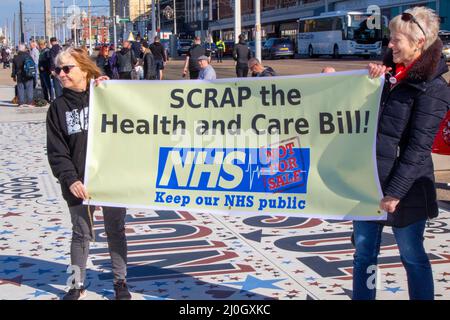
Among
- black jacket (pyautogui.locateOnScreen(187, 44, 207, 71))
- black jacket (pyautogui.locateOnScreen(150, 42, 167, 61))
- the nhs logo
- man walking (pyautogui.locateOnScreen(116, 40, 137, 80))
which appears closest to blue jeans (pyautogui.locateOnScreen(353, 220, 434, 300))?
the nhs logo

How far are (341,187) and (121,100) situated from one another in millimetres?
1579

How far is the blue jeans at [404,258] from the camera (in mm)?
3922

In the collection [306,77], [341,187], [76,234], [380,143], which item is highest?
[306,77]

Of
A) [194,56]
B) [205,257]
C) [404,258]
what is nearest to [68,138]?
[205,257]

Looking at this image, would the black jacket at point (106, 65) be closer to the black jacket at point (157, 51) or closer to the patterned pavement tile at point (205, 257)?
the black jacket at point (157, 51)

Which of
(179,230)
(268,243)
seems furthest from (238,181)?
(179,230)

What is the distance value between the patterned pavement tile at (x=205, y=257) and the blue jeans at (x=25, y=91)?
45.3 ft

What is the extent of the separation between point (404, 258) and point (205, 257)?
97.3 inches

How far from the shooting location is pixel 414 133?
12.4 feet

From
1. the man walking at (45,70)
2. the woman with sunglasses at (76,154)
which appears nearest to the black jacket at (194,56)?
the man walking at (45,70)

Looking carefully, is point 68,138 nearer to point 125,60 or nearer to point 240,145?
point 240,145

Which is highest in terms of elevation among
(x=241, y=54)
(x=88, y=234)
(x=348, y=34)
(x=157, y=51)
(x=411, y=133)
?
(x=348, y=34)
